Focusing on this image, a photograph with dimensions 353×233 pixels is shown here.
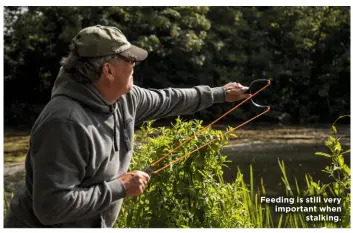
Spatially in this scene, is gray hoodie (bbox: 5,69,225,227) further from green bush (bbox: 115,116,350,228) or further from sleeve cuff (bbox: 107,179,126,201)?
green bush (bbox: 115,116,350,228)

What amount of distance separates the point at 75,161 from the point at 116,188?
0.73 ft

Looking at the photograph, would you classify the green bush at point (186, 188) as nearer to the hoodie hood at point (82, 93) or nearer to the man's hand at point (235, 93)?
the man's hand at point (235, 93)

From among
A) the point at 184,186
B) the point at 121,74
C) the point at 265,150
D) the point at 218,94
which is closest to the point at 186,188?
the point at 184,186

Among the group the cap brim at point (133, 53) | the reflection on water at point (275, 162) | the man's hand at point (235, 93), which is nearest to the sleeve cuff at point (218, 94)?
the man's hand at point (235, 93)

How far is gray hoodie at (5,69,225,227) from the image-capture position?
6.41ft

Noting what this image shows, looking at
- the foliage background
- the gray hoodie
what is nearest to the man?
the gray hoodie

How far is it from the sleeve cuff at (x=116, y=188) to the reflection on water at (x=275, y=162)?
246 inches

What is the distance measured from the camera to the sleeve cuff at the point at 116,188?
2.10 m

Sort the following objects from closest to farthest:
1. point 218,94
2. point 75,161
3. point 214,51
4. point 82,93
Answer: point 75,161, point 82,93, point 218,94, point 214,51

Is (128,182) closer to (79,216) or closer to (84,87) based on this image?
(79,216)

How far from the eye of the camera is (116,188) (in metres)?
2.11

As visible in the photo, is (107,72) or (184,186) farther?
(184,186)

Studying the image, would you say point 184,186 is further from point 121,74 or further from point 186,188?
point 121,74

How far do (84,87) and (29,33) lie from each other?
43.5 ft
